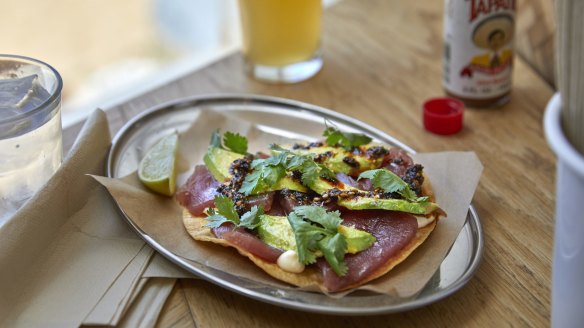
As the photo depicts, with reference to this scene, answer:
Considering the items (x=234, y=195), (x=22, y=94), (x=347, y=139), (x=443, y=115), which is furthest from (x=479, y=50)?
(x=22, y=94)

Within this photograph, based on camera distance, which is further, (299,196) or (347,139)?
(347,139)

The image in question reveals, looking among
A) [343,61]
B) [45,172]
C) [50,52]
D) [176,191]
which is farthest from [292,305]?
[50,52]

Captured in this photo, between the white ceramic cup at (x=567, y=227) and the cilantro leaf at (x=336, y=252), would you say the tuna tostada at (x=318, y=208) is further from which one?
the white ceramic cup at (x=567, y=227)

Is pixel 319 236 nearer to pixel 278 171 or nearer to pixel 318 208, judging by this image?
pixel 318 208

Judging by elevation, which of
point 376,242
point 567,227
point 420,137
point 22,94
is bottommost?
point 420,137

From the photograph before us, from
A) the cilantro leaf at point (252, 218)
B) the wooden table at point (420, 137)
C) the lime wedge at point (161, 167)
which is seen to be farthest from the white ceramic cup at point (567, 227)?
the lime wedge at point (161, 167)

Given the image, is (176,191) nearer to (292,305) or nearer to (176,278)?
(176,278)
